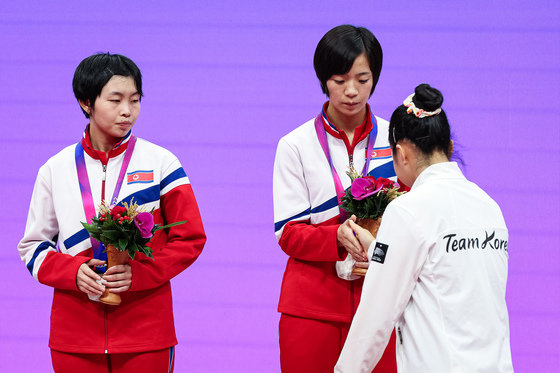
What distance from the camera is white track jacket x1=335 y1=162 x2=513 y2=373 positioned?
2.36 m

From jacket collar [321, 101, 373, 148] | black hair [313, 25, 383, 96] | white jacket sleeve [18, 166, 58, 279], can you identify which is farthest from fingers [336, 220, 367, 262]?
white jacket sleeve [18, 166, 58, 279]

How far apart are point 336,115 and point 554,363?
7.53ft

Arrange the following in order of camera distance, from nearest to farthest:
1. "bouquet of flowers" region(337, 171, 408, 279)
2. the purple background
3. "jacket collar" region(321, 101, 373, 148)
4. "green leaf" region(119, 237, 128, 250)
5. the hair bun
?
the hair bun < "green leaf" region(119, 237, 128, 250) < "bouquet of flowers" region(337, 171, 408, 279) < "jacket collar" region(321, 101, 373, 148) < the purple background

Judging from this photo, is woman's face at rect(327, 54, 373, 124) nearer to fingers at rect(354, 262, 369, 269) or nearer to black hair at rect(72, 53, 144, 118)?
fingers at rect(354, 262, 369, 269)

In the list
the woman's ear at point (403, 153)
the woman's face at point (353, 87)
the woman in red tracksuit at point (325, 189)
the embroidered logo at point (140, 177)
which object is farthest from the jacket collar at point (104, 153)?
the woman's ear at point (403, 153)

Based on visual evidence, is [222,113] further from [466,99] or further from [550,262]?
[550,262]

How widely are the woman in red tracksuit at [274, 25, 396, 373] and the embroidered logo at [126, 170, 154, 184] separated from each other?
0.51m

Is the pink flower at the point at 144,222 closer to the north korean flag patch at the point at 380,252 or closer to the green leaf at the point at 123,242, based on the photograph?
the green leaf at the point at 123,242

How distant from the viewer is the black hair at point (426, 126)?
2488 millimetres

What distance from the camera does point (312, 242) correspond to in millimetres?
3068

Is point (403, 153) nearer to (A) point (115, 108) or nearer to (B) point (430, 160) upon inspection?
(B) point (430, 160)

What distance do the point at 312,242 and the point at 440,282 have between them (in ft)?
2.58

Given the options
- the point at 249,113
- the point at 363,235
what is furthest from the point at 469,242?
the point at 249,113

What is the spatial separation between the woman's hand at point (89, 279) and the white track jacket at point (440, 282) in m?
1.02
